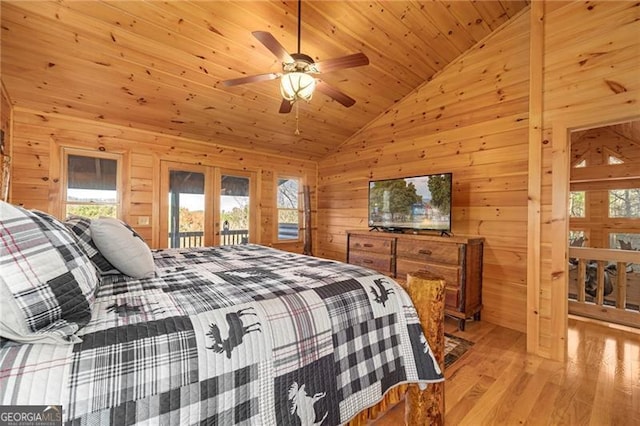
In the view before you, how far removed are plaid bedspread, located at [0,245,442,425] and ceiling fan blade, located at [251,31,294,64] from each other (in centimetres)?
146

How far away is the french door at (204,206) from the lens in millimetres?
3797

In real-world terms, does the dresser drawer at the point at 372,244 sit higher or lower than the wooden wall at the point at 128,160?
lower

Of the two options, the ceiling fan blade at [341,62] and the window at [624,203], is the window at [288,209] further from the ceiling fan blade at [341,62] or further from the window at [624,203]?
the window at [624,203]

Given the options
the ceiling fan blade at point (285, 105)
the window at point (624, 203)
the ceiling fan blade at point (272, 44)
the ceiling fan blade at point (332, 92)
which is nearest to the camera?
the ceiling fan blade at point (272, 44)

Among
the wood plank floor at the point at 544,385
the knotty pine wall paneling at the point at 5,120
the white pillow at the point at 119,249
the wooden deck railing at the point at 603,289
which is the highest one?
the knotty pine wall paneling at the point at 5,120

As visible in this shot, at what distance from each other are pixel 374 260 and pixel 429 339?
2067 millimetres

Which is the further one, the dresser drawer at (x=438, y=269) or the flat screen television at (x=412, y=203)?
the flat screen television at (x=412, y=203)

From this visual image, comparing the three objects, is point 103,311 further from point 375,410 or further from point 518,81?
point 518,81

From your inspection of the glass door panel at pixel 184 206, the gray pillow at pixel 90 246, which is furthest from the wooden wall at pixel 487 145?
the gray pillow at pixel 90 246

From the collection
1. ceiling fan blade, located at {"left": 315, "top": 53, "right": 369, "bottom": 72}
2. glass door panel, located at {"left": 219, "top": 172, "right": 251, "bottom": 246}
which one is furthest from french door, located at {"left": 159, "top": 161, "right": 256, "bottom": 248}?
ceiling fan blade, located at {"left": 315, "top": 53, "right": 369, "bottom": 72}

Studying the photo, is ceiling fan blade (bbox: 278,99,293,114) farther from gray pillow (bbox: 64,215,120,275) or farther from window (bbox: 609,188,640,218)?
window (bbox: 609,188,640,218)

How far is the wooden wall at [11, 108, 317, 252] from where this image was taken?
2.92m

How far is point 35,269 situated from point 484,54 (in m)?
4.07

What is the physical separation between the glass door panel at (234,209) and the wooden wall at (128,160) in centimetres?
19
